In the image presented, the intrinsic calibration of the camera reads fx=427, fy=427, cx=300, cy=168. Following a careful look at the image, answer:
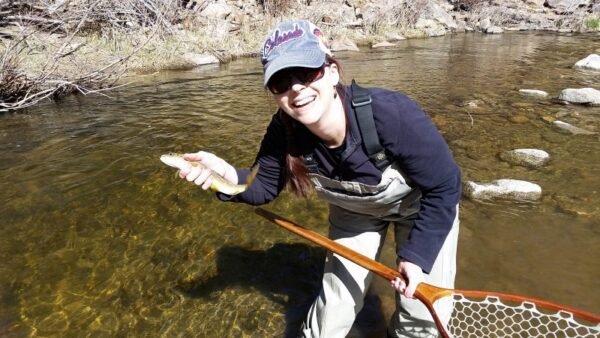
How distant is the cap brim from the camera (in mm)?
1963

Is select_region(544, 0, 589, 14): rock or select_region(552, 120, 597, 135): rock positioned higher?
select_region(544, 0, 589, 14): rock

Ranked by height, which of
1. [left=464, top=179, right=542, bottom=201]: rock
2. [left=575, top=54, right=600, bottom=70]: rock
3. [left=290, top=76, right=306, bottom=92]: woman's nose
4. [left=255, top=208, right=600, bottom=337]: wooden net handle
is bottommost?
[left=464, top=179, right=542, bottom=201]: rock


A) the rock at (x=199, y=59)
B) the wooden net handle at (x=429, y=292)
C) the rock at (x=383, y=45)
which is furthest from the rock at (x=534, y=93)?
the rock at (x=383, y=45)

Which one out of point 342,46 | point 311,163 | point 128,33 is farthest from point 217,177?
point 342,46

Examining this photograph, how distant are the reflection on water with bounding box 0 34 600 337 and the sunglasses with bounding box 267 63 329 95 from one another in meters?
1.97

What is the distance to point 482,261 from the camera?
12.7 feet

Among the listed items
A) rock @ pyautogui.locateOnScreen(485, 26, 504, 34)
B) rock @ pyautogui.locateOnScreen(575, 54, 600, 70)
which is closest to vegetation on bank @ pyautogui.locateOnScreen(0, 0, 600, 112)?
rock @ pyautogui.locateOnScreen(485, 26, 504, 34)

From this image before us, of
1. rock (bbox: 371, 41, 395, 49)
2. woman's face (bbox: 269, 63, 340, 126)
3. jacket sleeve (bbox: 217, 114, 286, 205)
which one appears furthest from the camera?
rock (bbox: 371, 41, 395, 49)

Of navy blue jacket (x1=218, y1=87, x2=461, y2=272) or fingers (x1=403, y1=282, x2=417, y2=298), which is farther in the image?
fingers (x1=403, y1=282, x2=417, y2=298)

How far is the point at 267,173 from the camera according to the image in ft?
9.09

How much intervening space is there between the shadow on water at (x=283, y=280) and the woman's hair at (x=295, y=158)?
1234 mm

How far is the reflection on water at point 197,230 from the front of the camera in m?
3.43

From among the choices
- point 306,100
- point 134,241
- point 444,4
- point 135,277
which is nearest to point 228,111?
point 134,241

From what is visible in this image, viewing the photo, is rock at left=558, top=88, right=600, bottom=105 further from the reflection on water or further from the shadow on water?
A: the shadow on water
